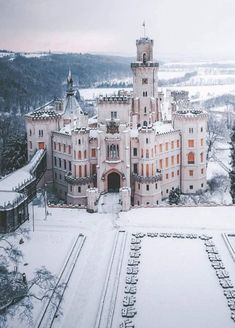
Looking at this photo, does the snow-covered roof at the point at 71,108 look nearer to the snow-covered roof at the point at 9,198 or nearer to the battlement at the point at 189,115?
the battlement at the point at 189,115

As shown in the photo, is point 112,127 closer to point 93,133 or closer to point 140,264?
point 93,133

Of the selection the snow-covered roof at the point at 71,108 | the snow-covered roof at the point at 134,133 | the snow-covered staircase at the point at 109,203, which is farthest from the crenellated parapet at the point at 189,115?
the snow-covered roof at the point at 71,108

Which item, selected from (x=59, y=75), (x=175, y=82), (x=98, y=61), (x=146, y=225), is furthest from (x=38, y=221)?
(x=175, y=82)

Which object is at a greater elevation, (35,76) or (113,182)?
(35,76)

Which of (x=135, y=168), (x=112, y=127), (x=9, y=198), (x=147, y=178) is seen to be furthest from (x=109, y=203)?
(x=9, y=198)

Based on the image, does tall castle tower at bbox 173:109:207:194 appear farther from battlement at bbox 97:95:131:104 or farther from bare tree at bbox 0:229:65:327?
bare tree at bbox 0:229:65:327

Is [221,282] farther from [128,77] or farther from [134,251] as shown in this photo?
[128,77]
